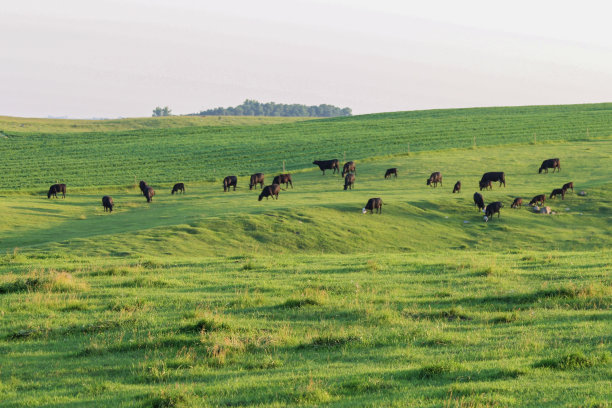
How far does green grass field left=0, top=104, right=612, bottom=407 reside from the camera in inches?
392

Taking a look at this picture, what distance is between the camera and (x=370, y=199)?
36.8 m

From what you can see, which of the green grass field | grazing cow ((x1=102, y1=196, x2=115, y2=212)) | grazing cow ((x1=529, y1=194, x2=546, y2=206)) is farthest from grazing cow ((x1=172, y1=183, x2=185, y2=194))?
grazing cow ((x1=529, y1=194, x2=546, y2=206))

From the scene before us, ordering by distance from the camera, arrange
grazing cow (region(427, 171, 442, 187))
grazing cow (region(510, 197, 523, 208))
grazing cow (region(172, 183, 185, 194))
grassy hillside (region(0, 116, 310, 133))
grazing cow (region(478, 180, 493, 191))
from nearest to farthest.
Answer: grazing cow (region(510, 197, 523, 208))
grazing cow (region(478, 180, 493, 191))
grazing cow (region(427, 171, 442, 187))
grazing cow (region(172, 183, 185, 194))
grassy hillside (region(0, 116, 310, 133))

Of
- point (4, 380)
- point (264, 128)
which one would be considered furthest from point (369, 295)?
point (264, 128)

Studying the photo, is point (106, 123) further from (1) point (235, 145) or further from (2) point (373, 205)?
(2) point (373, 205)

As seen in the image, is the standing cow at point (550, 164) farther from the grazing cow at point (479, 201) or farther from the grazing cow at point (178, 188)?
the grazing cow at point (178, 188)

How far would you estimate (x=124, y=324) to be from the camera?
46.5ft

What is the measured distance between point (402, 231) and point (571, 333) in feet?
72.6

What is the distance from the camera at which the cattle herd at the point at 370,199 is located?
1473 inches

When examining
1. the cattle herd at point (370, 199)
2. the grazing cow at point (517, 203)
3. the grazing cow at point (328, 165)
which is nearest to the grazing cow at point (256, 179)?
the cattle herd at point (370, 199)

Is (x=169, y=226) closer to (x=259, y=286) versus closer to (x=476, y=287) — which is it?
(x=259, y=286)

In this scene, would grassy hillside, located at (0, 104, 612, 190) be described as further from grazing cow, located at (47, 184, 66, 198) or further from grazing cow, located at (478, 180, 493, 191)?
grazing cow, located at (478, 180, 493, 191)

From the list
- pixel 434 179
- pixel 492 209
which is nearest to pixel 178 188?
pixel 434 179

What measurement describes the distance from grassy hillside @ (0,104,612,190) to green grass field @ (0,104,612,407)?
38.0 ft
